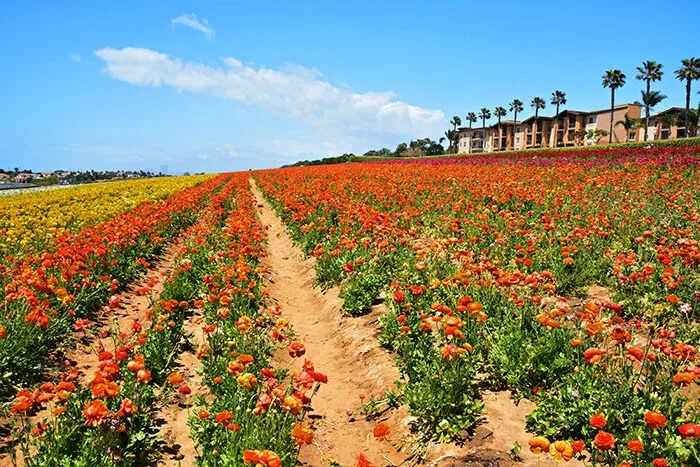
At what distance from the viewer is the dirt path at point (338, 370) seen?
14.6ft

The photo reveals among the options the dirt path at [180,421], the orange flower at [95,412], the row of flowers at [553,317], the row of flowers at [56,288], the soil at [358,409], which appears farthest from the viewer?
the row of flowers at [56,288]

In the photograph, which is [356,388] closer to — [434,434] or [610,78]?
[434,434]

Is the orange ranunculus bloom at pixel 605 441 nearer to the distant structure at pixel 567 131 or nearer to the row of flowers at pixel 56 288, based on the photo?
the row of flowers at pixel 56 288

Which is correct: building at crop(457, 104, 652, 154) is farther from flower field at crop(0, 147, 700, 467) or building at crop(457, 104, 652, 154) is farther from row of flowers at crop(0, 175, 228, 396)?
row of flowers at crop(0, 175, 228, 396)

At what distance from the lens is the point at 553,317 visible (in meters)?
4.31

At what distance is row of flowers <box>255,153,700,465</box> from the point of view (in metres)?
3.76

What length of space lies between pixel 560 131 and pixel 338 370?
104 metres

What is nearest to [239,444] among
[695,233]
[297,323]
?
[297,323]

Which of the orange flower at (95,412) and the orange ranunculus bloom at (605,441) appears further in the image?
the orange flower at (95,412)

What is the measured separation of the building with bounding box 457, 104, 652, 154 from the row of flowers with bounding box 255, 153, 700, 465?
260ft

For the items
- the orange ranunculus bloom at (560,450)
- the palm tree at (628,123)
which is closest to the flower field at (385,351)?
the orange ranunculus bloom at (560,450)

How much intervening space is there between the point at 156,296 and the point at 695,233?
31.3ft

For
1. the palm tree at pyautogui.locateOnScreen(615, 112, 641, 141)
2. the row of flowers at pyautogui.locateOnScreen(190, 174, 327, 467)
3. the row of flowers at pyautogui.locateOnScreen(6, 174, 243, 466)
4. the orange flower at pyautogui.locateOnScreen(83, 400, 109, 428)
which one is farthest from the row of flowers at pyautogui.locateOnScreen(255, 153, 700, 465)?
the palm tree at pyautogui.locateOnScreen(615, 112, 641, 141)

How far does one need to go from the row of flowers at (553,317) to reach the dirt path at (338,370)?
324 mm
